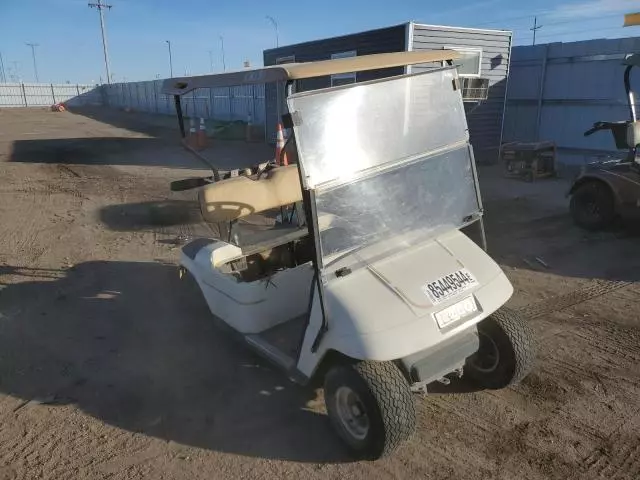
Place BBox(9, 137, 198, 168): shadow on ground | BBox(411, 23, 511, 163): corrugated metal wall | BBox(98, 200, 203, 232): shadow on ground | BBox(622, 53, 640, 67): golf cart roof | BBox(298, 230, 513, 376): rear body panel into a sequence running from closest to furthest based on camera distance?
1. BBox(298, 230, 513, 376): rear body panel
2. BBox(622, 53, 640, 67): golf cart roof
3. BBox(98, 200, 203, 232): shadow on ground
4. BBox(411, 23, 511, 163): corrugated metal wall
5. BBox(9, 137, 198, 168): shadow on ground

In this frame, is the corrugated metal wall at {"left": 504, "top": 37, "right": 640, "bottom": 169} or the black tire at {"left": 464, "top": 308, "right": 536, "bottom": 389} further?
the corrugated metal wall at {"left": 504, "top": 37, "right": 640, "bottom": 169}

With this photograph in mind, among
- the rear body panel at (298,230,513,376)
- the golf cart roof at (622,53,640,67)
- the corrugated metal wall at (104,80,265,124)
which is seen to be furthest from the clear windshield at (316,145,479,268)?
the corrugated metal wall at (104,80,265,124)

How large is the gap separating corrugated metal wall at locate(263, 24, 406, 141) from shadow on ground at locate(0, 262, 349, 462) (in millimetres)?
6289

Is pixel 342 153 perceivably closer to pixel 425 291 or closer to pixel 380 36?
pixel 425 291

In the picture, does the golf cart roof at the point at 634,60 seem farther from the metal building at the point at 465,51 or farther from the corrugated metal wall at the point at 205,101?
the corrugated metal wall at the point at 205,101

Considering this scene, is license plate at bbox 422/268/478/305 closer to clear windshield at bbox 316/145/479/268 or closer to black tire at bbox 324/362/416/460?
clear windshield at bbox 316/145/479/268

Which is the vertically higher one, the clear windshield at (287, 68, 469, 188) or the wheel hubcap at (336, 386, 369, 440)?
the clear windshield at (287, 68, 469, 188)

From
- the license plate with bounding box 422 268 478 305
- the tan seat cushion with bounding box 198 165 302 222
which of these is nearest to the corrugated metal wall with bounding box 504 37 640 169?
the tan seat cushion with bounding box 198 165 302 222

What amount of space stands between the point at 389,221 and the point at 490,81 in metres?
11.4

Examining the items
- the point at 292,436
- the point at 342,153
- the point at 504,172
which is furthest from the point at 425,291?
A: the point at 504,172

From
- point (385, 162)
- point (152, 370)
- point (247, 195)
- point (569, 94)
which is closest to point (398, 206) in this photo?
point (385, 162)

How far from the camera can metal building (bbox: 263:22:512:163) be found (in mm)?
11523

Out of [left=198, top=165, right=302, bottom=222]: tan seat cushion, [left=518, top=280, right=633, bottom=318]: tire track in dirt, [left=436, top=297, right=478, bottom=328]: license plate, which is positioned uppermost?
[left=198, top=165, right=302, bottom=222]: tan seat cushion

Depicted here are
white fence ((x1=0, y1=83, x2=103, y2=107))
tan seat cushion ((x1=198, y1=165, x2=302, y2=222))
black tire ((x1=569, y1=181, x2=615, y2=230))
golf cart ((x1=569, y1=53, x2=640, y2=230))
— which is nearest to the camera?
tan seat cushion ((x1=198, y1=165, x2=302, y2=222))
